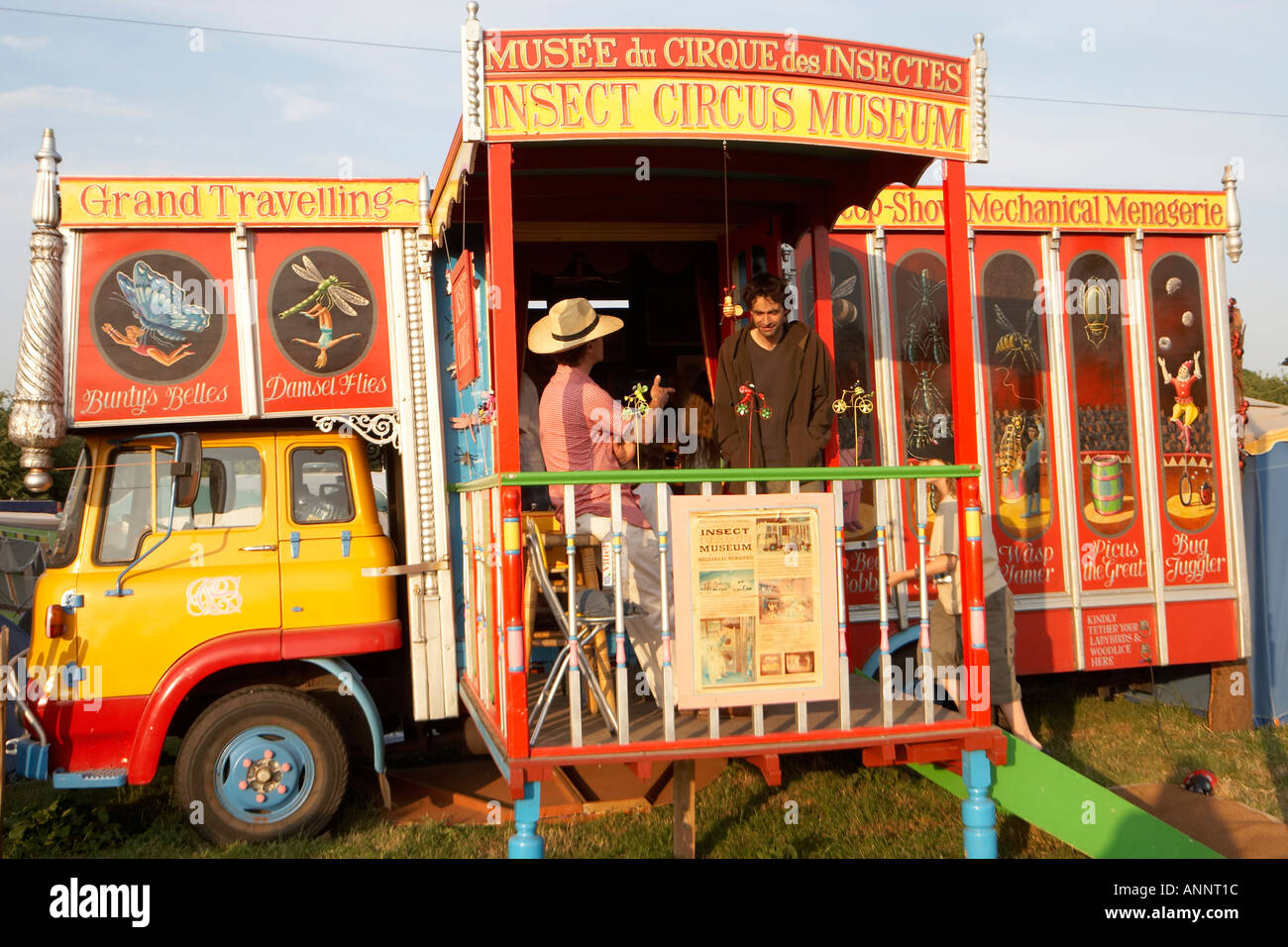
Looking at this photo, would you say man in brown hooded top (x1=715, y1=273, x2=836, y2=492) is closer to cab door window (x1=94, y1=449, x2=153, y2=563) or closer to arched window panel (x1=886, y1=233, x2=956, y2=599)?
arched window panel (x1=886, y1=233, x2=956, y2=599)

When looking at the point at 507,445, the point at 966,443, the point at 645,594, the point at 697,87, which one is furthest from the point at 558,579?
the point at 697,87

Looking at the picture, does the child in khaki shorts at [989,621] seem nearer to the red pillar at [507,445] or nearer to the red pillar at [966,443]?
the red pillar at [966,443]

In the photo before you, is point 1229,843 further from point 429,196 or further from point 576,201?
point 429,196

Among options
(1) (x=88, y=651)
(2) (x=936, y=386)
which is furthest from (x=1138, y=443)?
(1) (x=88, y=651)

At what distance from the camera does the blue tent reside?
25.1 ft

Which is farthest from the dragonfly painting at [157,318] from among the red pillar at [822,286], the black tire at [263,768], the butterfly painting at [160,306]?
the red pillar at [822,286]

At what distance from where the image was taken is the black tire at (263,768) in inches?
219

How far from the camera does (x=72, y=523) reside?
18.8 feet

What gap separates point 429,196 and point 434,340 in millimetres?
847

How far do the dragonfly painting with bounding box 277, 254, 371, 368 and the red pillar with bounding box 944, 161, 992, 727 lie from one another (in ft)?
10.9

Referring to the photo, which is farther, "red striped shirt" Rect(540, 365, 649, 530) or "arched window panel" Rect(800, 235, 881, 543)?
"arched window panel" Rect(800, 235, 881, 543)

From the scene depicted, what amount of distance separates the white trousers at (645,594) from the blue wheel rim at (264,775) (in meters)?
2.11

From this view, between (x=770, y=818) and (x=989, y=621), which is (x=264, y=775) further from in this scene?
(x=989, y=621)

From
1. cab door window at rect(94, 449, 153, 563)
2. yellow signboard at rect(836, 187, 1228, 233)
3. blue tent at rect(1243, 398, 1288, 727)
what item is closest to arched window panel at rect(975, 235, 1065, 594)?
yellow signboard at rect(836, 187, 1228, 233)
